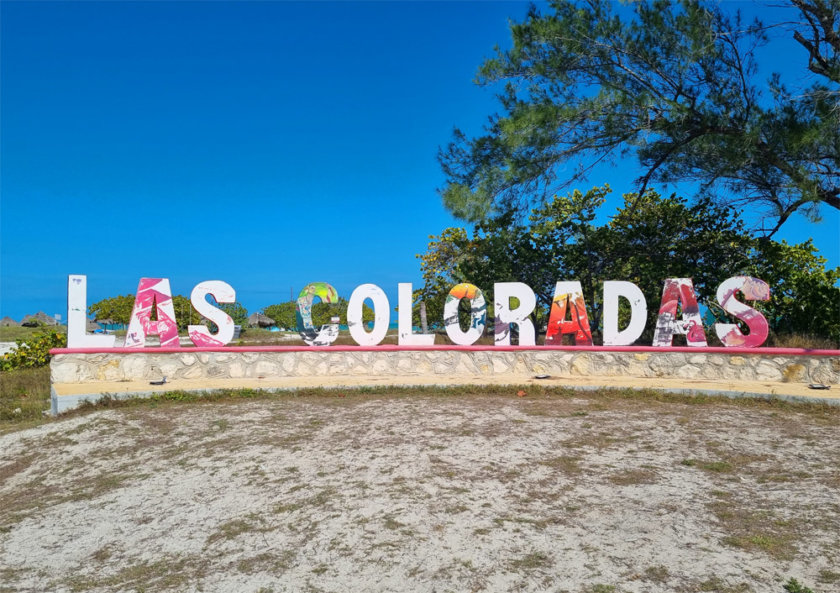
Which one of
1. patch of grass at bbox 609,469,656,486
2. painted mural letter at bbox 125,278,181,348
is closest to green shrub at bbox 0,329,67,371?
painted mural letter at bbox 125,278,181,348

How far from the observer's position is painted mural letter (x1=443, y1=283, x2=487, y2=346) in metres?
12.8

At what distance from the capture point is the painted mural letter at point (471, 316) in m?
12.8

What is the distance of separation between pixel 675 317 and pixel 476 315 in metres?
3.93

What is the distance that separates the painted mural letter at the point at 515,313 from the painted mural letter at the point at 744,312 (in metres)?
3.54

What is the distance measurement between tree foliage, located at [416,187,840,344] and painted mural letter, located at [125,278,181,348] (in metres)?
8.13

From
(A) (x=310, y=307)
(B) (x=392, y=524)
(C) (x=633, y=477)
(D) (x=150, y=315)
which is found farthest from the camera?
(A) (x=310, y=307)

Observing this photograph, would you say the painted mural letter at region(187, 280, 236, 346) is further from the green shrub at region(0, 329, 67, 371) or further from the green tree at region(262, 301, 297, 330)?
the green tree at region(262, 301, 297, 330)

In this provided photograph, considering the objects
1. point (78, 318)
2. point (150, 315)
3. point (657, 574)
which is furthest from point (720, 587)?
point (78, 318)

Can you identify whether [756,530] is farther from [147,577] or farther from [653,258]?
[653,258]

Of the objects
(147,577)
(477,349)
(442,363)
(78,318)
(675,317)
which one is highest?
(78,318)

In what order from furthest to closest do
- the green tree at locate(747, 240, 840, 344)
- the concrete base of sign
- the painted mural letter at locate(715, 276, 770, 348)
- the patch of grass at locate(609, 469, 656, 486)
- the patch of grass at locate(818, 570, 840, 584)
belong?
the green tree at locate(747, 240, 840, 344)
the painted mural letter at locate(715, 276, 770, 348)
the concrete base of sign
the patch of grass at locate(609, 469, 656, 486)
the patch of grass at locate(818, 570, 840, 584)

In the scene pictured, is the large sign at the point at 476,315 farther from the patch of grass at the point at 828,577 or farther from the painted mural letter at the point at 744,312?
the patch of grass at the point at 828,577

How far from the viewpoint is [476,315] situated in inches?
517

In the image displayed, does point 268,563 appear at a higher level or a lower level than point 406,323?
lower
